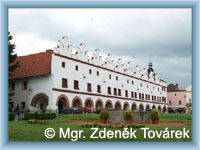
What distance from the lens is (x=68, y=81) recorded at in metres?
A: 37.4

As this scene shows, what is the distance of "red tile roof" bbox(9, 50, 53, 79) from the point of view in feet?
116

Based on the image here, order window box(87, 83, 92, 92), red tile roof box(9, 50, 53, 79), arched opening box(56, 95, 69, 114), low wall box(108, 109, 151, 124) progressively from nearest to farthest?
1. low wall box(108, 109, 151, 124)
2. red tile roof box(9, 50, 53, 79)
3. arched opening box(56, 95, 69, 114)
4. window box(87, 83, 92, 92)

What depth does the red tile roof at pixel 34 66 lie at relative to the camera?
35.3m

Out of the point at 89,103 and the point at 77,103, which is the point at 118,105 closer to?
the point at 89,103

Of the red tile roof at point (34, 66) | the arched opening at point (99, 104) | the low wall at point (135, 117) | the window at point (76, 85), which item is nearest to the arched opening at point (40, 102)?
the red tile roof at point (34, 66)

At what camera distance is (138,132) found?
488 inches

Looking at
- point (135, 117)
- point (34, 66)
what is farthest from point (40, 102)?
point (135, 117)

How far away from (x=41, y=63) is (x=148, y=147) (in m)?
26.4

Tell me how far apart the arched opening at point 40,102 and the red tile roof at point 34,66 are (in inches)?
82.9

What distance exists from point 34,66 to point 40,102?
3520 mm

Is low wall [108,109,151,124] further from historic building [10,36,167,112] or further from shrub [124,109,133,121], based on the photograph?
historic building [10,36,167,112]

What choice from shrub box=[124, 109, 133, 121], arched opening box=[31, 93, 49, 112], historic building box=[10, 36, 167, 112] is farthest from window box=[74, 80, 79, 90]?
shrub box=[124, 109, 133, 121]
